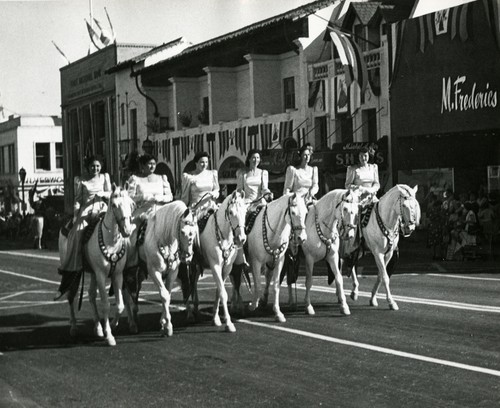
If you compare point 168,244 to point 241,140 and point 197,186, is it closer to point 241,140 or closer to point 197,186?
point 197,186

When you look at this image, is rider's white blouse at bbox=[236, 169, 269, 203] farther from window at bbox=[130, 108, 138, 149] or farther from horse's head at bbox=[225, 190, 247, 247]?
window at bbox=[130, 108, 138, 149]

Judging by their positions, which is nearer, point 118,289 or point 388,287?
point 118,289

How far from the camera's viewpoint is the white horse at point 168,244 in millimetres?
13758

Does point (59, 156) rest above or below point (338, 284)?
above

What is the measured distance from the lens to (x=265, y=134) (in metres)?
43.6

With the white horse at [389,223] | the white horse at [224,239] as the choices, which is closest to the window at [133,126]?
the white horse at [389,223]

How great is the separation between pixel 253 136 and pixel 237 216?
101 ft

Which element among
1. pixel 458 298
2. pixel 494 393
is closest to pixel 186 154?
pixel 458 298

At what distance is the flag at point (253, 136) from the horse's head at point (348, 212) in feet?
94.8

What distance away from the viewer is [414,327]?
13906mm

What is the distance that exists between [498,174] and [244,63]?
19496 mm

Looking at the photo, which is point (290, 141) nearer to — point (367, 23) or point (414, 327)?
point (367, 23)

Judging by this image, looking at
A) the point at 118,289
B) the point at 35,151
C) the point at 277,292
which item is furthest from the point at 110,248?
the point at 35,151

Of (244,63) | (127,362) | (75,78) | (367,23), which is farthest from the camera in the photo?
(75,78)
